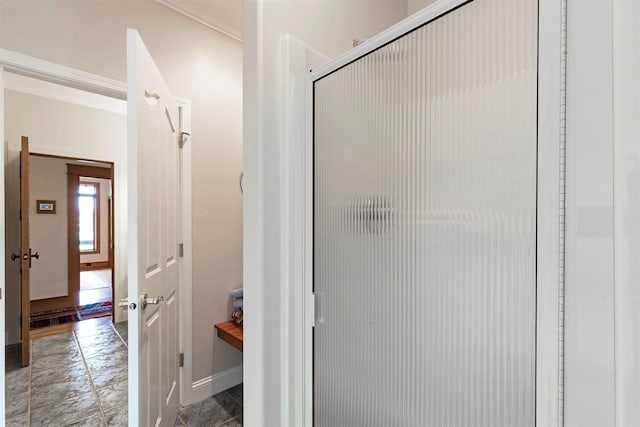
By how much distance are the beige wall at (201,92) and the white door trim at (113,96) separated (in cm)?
5

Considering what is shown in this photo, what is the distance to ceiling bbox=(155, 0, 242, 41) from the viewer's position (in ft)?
6.26

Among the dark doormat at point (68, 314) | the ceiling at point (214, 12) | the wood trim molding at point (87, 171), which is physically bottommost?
the dark doormat at point (68, 314)

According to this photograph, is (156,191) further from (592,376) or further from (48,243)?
(48,243)

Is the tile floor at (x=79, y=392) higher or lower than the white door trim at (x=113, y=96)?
lower

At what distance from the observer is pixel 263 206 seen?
100 cm

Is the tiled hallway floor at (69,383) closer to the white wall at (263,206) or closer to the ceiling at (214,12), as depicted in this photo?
the white wall at (263,206)

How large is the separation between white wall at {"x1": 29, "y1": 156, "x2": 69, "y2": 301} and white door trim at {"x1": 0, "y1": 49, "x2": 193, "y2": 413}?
3358 mm

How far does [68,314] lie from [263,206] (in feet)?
15.1

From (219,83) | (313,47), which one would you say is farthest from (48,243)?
(313,47)

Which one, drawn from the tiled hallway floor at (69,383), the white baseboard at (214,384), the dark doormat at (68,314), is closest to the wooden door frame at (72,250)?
the dark doormat at (68,314)

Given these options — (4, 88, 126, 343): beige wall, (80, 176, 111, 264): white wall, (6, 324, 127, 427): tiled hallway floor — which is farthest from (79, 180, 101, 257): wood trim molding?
(6, 324, 127, 427): tiled hallway floor

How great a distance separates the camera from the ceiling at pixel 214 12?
6.26 feet

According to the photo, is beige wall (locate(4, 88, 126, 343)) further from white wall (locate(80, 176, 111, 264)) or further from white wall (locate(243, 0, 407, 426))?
white wall (locate(80, 176, 111, 264))

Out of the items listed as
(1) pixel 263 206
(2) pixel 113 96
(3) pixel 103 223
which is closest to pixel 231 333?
(1) pixel 263 206
